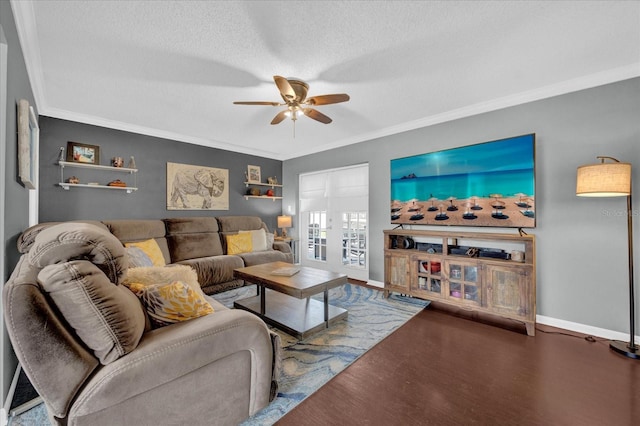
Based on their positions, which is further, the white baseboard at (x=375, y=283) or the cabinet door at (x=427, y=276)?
the white baseboard at (x=375, y=283)

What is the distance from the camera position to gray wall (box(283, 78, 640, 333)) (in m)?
2.51

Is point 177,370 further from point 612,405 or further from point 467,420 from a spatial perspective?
point 612,405

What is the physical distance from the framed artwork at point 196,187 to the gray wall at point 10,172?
2.62m

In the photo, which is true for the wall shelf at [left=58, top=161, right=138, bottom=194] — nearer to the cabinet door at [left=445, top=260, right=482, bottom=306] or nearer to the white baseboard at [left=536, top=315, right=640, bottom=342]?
the cabinet door at [left=445, top=260, right=482, bottom=306]

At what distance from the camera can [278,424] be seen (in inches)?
61.4

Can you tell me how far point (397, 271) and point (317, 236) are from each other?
2.25 meters

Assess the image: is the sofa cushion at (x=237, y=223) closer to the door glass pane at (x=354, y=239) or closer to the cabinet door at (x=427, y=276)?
the door glass pane at (x=354, y=239)

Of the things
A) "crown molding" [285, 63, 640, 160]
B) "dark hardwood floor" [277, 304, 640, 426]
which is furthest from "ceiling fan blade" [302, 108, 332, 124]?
"dark hardwood floor" [277, 304, 640, 426]

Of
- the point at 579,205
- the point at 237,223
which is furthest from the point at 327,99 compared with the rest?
the point at 237,223

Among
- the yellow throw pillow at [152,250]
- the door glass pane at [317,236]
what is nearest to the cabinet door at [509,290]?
the door glass pane at [317,236]

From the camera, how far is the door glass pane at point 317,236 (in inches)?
213

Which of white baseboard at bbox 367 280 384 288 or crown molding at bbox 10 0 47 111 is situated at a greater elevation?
crown molding at bbox 10 0 47 111

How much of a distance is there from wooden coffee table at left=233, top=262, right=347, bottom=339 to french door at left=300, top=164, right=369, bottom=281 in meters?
1.63

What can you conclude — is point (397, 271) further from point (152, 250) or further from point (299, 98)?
point (152, 250)
